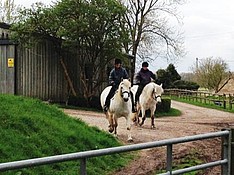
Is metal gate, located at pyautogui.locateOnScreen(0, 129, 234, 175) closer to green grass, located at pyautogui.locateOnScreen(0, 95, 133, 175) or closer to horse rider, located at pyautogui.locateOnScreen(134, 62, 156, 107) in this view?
green grass, located at pyautogui.locateOnScreen(0, 95, 133, 175)

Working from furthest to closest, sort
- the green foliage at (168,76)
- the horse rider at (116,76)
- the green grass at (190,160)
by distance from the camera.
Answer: the green foliage at (168,76), the horse rider at (116,76), the green grass at (190,160)

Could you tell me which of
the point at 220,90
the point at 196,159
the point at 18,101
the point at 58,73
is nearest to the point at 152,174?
the point at 196,159

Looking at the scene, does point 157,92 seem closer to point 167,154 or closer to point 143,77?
point 143,77

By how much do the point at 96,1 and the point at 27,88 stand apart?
6.39 metres

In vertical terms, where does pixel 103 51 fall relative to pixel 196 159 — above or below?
above

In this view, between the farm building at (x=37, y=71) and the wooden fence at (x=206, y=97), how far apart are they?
1470 cm

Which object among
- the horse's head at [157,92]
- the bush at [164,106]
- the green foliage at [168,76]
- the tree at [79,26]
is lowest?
the bush at [164,106]

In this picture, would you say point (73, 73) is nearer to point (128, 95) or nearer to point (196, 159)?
point (128, 95)

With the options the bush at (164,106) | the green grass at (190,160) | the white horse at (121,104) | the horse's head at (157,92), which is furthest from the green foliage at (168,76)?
the green grass at (190,160)

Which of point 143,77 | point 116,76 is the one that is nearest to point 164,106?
point 143,77

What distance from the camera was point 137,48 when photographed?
150 feet

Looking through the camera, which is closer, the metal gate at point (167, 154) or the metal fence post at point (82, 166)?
the metal gate at point (167, 154)

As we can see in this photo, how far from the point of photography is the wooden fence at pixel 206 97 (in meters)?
41.2

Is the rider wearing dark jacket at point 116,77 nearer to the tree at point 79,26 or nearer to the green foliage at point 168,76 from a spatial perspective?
the tree at point 79,26
